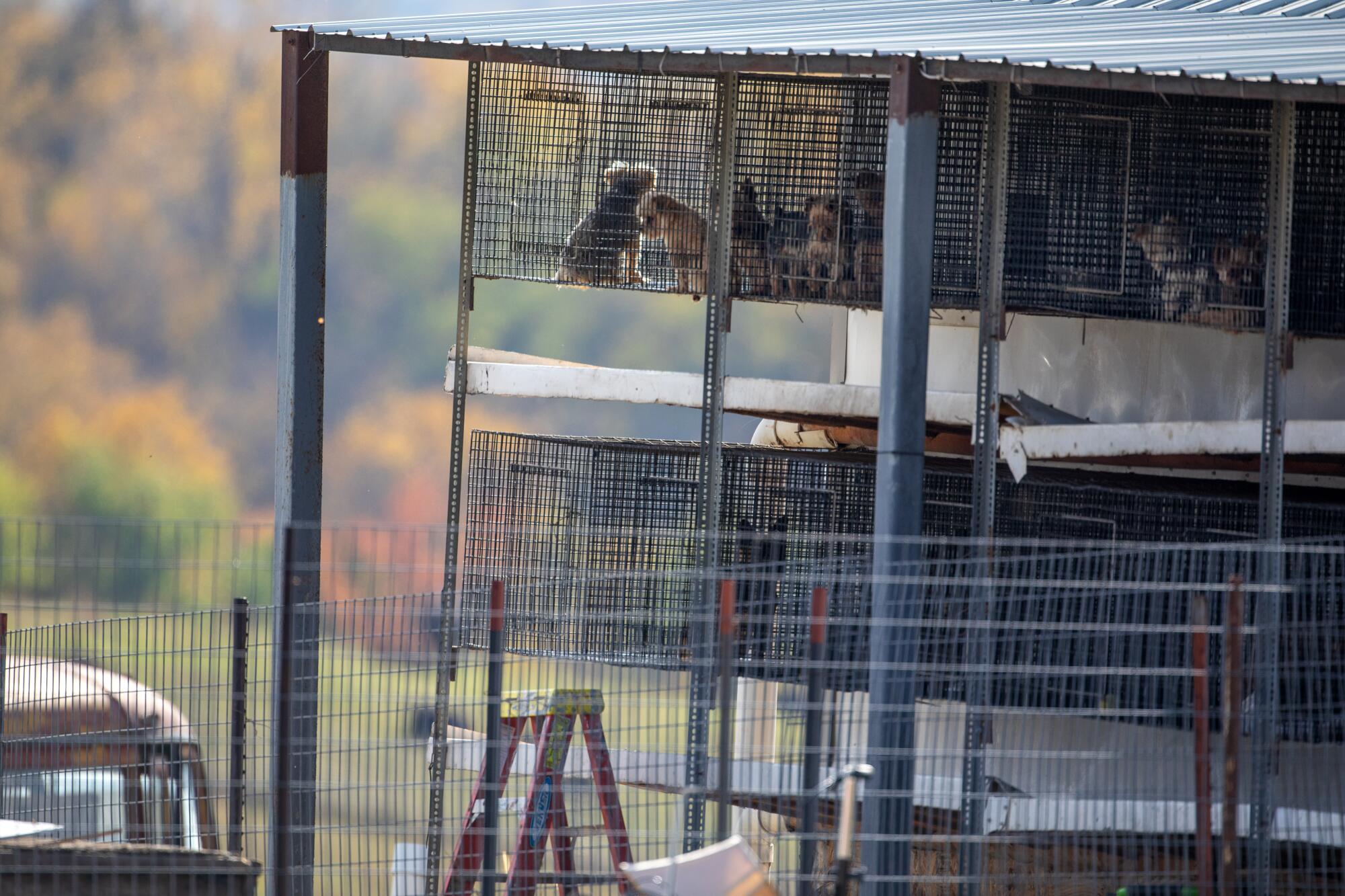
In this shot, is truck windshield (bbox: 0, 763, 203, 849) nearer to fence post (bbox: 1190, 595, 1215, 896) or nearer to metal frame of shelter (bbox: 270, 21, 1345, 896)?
metal frame of shelter (bbox: 270, 21, 1345, 896)

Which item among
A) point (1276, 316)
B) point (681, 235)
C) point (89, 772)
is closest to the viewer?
point (1276, 316)

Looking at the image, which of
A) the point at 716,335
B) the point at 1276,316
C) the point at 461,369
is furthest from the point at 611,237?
the point at 1276,316

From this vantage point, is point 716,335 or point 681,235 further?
point 681,235

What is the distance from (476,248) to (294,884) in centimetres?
368

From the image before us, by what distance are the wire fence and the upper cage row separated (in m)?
1.41

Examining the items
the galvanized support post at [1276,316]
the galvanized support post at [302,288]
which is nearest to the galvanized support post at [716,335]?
the galvanized support post at [302,288]

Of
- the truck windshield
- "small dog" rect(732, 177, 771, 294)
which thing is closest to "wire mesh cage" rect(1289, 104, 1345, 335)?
"small dog" rect(732, 177, 771, 294)

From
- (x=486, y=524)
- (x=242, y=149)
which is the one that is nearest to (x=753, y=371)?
(x=242, y=149)

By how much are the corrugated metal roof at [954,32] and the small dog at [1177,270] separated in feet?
3.03

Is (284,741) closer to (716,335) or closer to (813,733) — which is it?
(813,733)

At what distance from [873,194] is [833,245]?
35 centimetres

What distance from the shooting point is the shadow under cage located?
761 cm

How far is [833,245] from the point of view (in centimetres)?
847

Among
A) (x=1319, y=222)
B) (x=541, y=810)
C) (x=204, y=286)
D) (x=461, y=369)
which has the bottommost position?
(x=541, y=810)
